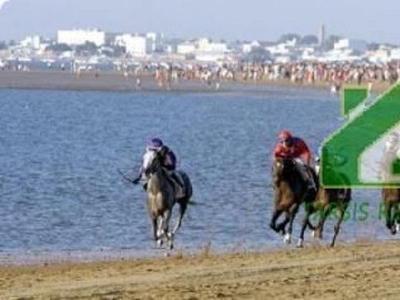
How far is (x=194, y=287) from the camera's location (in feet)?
53.2

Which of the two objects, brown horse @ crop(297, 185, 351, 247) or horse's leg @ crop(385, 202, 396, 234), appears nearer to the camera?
brown horse @ crop(297, 185, 351, 247)

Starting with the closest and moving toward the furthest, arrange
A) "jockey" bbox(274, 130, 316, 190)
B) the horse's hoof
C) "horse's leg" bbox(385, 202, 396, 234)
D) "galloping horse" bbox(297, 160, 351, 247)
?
"jockey" bbox(274, 130, 316, 190), the horse's hoof, "galloping horse" bbox(297, 160, 351, 247), "horse's leg" bbox(385, 202, 396, 234)

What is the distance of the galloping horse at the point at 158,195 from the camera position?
22781 millimetres

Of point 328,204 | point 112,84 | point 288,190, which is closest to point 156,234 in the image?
point 288,190

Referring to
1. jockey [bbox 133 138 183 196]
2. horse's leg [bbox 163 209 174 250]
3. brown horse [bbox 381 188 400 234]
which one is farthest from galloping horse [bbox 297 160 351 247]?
jockey [bbox 133 138 183 196]

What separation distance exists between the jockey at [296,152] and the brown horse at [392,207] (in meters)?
1.59

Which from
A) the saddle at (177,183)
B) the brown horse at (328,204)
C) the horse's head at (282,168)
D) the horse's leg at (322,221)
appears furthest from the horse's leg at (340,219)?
the saddle at (177,183)

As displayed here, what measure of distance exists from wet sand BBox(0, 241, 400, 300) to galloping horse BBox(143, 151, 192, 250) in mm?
1603

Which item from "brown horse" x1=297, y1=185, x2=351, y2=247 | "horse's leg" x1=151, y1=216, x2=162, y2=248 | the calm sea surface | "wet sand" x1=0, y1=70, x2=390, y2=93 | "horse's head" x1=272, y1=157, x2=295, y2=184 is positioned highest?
"horse's head" x1=272, y1=157, x2=295, y2=184

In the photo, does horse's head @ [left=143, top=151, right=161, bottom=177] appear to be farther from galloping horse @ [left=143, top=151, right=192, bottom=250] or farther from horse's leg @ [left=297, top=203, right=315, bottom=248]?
horse's leg @ [left=297, top=203, right=315, bottom=248]

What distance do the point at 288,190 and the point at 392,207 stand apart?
2019 millimetres

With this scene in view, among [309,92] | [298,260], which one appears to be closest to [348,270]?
[298,260]

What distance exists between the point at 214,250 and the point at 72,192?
11467mm

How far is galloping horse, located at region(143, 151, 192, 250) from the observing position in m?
22.8
